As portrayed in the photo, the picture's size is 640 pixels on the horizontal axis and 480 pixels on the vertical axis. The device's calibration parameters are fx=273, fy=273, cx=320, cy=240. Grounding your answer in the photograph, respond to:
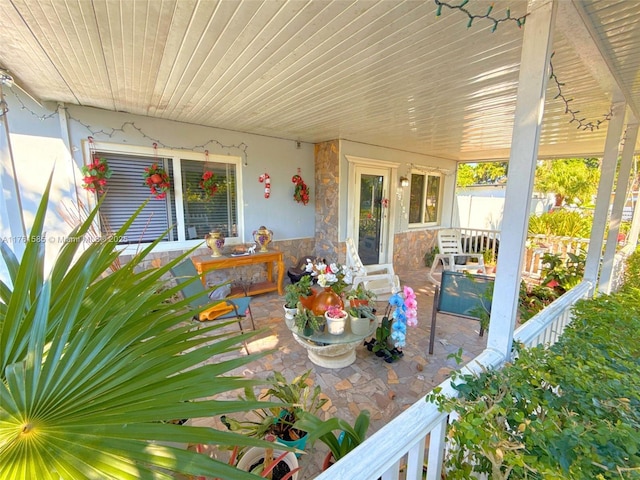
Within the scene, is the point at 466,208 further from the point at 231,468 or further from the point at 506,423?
the point at 231,468

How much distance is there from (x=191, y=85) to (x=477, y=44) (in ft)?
7.95

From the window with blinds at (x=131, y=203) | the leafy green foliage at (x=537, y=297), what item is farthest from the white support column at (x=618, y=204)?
the window with blinds at (x=131, y=203)

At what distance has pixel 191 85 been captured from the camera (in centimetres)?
261

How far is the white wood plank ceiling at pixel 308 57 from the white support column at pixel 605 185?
26 centimetres

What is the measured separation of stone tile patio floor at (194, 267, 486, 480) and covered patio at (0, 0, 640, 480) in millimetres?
60

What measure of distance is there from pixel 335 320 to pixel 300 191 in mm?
3109

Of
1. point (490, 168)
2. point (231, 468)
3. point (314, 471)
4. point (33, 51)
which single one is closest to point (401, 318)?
point (314, 471)

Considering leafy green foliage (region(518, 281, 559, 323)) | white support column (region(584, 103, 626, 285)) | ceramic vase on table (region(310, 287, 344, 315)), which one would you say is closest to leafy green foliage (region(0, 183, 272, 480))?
ceramic vase on table (region(310, 287, 344, 315))

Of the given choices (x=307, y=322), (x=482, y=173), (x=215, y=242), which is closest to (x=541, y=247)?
(x=307, y=322)

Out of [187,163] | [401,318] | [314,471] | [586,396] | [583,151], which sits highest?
[583,151]

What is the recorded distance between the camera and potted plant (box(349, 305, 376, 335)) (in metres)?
2.37

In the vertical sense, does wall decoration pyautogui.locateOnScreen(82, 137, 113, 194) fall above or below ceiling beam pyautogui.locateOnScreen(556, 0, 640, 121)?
below

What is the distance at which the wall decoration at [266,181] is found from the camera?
4636mm

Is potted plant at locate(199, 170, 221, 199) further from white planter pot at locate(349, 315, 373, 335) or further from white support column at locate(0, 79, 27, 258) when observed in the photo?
white planter pot at locate(349, 315, 373, 335)
